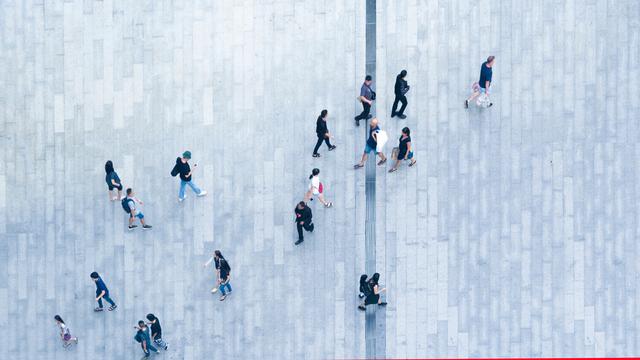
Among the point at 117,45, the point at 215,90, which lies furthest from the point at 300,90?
the point at 117,45

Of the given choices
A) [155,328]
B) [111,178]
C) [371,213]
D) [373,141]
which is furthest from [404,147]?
[155,328]

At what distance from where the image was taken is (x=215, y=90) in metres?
19.3

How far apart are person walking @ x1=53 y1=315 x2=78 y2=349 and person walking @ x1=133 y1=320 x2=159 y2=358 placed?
70.6 inches

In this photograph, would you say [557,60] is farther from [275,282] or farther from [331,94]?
[275,282]

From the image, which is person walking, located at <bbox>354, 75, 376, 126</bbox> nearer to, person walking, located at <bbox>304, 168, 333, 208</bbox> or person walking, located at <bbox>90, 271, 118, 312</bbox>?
person walking, located at <bbox>304, 168, 333, 208</bbox>

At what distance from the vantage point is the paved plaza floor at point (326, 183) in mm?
18922

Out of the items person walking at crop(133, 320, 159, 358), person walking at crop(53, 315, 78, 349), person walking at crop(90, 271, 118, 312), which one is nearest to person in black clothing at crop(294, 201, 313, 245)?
person walking at crop(133, 320, 159, 358)

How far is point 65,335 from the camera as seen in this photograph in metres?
18.7

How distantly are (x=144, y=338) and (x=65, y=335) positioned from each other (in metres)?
2.23

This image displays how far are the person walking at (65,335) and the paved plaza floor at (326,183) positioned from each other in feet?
1.06

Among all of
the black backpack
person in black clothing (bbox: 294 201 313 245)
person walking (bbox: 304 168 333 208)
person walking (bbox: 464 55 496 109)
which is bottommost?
person in black clothing (bbox: 294 201 313 245)

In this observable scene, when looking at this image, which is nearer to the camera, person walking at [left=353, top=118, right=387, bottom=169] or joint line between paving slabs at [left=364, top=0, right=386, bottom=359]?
person walking at [left=353, top=118, right=387, bottom=169]

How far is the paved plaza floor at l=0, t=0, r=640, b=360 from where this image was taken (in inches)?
745

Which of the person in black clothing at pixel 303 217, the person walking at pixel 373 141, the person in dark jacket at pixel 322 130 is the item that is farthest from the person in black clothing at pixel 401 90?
the person in black clothing at pixel 303 217
